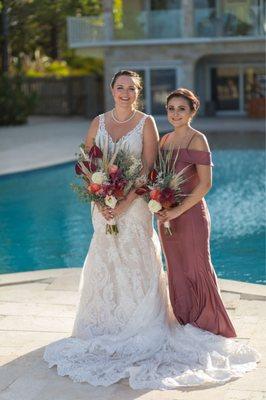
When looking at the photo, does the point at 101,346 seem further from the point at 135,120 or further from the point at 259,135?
the point at 259,135

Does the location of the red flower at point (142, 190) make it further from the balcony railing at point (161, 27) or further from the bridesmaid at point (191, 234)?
the balcony railing at point (161, 27)

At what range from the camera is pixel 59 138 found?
69.0ft

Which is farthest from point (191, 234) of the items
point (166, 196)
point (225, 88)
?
point (225, 88)

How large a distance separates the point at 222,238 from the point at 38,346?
16.5ft

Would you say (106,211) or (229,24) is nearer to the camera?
(106,211)

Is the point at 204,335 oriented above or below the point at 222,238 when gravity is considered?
above

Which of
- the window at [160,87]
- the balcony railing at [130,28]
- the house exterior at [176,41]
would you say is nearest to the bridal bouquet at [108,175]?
the house exterior at [176,41]

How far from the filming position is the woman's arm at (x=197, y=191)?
16.8 feet

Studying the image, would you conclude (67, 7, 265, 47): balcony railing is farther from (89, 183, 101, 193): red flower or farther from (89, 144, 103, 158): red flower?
(89, 183, 101, 193): red flower

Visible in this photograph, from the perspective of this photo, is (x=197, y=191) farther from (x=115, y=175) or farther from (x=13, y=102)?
(x=13, y=102)

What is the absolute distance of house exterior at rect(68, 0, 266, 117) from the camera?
2522cm

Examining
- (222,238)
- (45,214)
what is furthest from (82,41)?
(222,238)

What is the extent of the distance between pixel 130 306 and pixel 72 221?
6.28 meters

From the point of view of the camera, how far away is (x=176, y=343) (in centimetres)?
514
